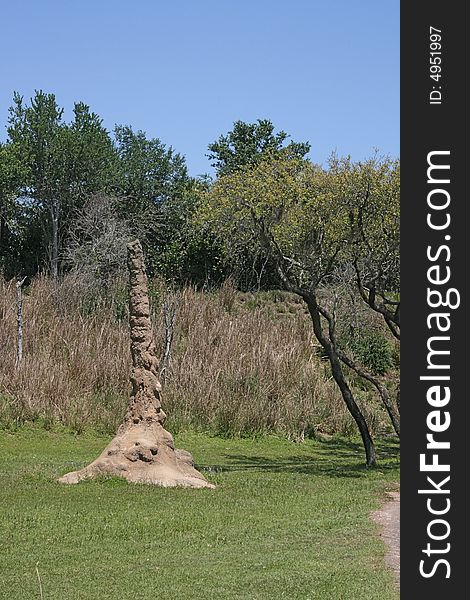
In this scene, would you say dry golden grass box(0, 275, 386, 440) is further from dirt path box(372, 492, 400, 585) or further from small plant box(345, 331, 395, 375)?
dirt path box(372, 492, 400, 585)

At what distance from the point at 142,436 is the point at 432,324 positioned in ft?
25.4

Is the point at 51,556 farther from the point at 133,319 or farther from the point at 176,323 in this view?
the point at 176,323

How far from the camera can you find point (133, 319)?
45.7ft

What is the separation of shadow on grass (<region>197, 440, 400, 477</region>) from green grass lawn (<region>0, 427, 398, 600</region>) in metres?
0.15

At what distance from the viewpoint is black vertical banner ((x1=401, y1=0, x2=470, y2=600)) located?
611 centimetres

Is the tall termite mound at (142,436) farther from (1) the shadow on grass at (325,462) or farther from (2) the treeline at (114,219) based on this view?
(2) the treeline at (114,219)

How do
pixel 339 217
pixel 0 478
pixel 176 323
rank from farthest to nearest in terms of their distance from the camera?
pixel 176 323 < pixel 339 217 < pixel 0 478

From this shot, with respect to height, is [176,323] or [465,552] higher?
[176,323]

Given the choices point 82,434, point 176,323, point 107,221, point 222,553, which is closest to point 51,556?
point 222,553

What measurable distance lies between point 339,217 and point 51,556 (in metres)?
9.17

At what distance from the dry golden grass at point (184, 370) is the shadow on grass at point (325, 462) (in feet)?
4.07

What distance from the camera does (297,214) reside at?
16.8 m

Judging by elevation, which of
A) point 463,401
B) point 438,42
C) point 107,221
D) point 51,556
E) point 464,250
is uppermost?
point 107,221

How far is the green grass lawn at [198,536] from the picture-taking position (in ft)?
25.6
